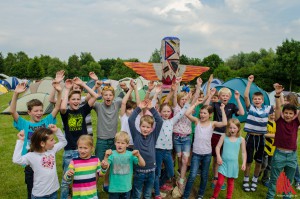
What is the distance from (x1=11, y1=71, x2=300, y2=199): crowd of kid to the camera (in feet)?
9.30

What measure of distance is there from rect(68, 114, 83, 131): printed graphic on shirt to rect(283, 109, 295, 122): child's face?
2.96m

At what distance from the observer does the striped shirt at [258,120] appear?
4.45m

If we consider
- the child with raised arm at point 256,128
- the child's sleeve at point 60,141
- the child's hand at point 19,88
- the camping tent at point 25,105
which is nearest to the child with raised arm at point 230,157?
the child with raised arm at point 256,128

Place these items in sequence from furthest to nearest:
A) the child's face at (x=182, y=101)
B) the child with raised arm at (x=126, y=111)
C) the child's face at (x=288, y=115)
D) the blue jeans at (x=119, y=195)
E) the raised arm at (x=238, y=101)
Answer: the child's face at (x=182, y=101), the raised arm at (x=238, y=101), the child with raised arm at (x=126, y=111), the child's face at (x=288, y=115), the blue jeans at (x=119, y=195)

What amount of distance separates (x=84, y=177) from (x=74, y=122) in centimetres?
96

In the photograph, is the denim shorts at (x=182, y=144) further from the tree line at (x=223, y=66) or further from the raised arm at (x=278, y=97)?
the tree line at (x=223, y=66)

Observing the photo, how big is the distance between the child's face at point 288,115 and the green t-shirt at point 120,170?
2.29 metres

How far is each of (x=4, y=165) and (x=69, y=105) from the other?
308cm

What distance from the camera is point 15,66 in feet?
186

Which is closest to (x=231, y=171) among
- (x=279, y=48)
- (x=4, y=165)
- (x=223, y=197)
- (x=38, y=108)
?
(x=223, y=197)

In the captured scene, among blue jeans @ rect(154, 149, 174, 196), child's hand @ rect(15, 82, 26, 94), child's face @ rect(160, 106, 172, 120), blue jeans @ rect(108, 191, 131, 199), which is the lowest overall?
blue jeans @ rect(108, 191, 131, 199)

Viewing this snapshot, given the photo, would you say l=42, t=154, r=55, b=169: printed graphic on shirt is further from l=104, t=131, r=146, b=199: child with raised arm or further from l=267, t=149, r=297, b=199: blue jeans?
l=267, t=149, r=297, b=199: blue jeans

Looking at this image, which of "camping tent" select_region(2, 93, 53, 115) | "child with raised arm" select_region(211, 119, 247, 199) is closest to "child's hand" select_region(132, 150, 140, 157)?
"child with raised arm" select_region(211, 119, 247, 199)

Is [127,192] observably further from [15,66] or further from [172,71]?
[15,66]
